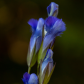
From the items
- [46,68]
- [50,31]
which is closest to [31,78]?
[46,68]

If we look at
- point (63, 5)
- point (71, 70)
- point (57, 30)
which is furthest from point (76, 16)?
point (57, 30)

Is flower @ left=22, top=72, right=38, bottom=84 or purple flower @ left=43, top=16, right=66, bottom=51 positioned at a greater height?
purple flower @ left=43, top=16, right=66, bottom=51

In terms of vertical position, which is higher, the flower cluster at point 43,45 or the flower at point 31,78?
the flower cluster at point 43,45

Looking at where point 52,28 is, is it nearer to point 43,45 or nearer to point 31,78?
point 43,45

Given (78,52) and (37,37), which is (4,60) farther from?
(37,37)

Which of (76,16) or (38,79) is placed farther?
(76,16)

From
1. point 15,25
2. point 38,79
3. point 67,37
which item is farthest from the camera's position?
point 15,25

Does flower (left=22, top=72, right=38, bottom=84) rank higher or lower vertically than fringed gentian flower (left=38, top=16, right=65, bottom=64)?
lower
